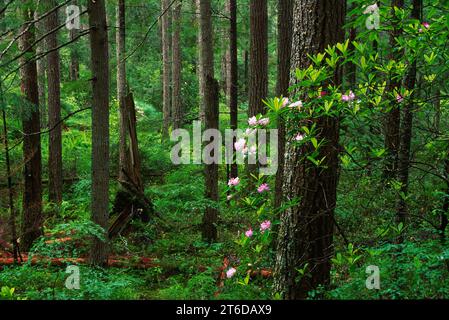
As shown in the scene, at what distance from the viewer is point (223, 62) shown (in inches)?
1219

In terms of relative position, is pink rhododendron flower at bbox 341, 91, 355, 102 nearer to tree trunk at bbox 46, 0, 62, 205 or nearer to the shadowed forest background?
the shadowed forest background

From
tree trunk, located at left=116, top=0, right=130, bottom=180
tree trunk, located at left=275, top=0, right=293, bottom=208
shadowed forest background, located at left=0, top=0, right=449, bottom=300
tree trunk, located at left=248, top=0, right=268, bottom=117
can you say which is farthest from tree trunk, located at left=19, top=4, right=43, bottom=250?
tree trunk, located at left=248, top=0, right=268, bottom=117

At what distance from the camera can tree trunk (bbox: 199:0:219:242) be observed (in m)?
8.70

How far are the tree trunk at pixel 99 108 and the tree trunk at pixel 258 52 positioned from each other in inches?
201

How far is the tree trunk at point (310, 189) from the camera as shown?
12.6 ft

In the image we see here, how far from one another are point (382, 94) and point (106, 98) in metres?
4.07

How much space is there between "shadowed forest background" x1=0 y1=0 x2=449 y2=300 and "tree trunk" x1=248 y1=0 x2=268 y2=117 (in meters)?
0.04

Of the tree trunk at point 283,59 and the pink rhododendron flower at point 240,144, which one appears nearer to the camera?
the pink rhododendron flower at point 240,144

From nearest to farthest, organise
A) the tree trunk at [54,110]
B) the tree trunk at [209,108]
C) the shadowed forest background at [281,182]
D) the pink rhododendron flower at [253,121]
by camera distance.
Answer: the pink rhododendron flower at [253,121] < the shadowed forest background at [281,182] < the tree trunk at [209,108] < the tree trunk at [54,110]

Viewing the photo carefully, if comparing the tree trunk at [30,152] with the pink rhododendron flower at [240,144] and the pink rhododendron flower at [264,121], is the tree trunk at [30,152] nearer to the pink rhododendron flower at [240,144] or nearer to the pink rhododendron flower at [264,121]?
the pink rhododendron flower at [240,144]

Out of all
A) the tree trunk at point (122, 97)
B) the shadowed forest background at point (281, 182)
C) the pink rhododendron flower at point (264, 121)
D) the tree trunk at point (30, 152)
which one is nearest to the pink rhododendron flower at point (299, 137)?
the shadowed forest background at point (281, 182)

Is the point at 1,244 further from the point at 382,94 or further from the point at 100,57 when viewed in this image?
the point at 382,94

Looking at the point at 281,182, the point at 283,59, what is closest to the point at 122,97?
the point at 283,59
